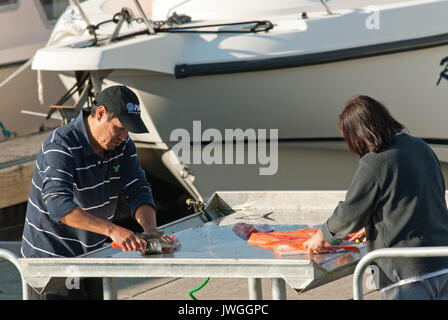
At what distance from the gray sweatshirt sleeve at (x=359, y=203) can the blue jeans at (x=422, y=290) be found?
0.29 metres

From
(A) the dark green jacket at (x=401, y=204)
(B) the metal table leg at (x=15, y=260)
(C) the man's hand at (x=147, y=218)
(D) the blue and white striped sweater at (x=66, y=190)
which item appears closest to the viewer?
(A) the dark green jacket at (x=401, y=204)

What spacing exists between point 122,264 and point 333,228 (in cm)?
88

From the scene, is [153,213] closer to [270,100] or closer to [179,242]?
[179,242]

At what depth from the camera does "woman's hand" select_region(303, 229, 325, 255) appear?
10.4 feet

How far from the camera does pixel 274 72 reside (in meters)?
6.60

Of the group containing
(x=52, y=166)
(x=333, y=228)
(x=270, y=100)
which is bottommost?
(x=270, y=100)

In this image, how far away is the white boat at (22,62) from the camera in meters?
9.95

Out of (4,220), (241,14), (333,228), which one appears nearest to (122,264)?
(333,228)

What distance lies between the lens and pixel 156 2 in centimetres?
770
